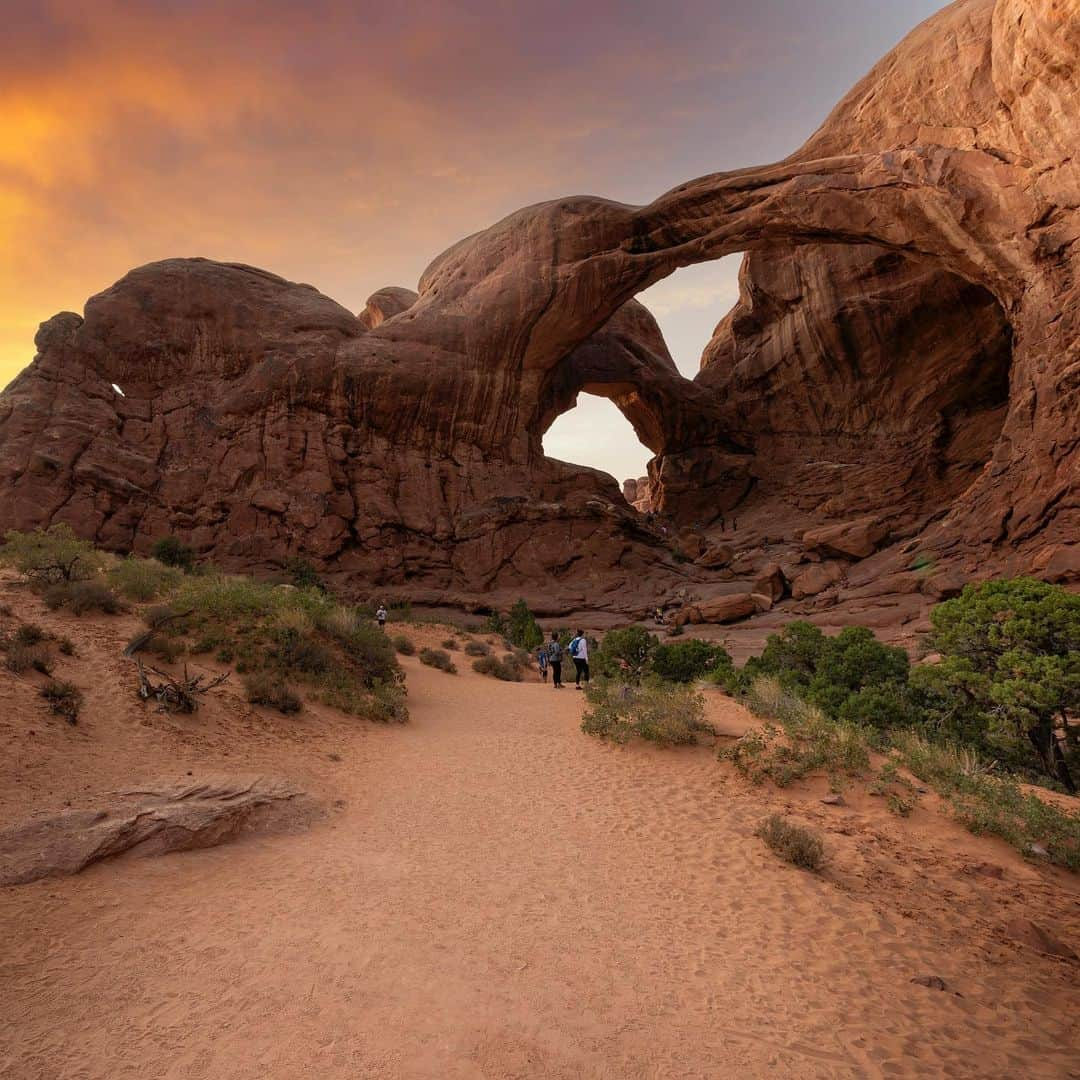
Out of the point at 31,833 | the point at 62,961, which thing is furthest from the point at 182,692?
the point at 62,961

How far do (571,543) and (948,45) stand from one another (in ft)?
79.7

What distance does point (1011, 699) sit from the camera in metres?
8.80

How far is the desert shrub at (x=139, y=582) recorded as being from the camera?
455 inches

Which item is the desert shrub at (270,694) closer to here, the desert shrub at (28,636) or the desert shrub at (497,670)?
the desert shrub at (28,636)

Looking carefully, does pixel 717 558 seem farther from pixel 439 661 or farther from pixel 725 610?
pixel 439 661

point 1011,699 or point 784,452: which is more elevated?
point 784,452

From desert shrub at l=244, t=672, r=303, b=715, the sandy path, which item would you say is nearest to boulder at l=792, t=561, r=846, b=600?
the sandy path

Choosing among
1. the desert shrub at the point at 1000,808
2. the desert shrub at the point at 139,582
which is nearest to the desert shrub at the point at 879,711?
the desert shrub at the point at 1000,808

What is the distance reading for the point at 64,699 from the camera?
21.6ft

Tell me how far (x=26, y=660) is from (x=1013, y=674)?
13.9 meters

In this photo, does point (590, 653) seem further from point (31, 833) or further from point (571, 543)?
point (31, 833)

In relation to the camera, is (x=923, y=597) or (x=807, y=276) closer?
(x=923, y=597)

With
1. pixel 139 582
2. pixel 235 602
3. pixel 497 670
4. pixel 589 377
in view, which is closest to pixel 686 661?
pixel 497 670

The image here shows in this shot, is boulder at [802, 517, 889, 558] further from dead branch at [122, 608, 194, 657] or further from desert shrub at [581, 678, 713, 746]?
dead branch at [122, 608, 194, 657]
